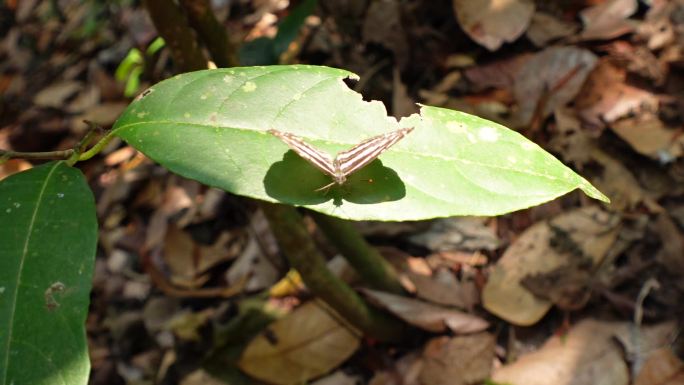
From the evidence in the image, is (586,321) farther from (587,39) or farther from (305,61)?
(305,61)

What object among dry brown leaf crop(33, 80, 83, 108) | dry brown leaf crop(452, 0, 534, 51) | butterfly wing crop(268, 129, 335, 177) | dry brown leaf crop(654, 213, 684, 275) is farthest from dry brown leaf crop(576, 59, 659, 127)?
dry brown leaf crop(33, 80, 83, 108)

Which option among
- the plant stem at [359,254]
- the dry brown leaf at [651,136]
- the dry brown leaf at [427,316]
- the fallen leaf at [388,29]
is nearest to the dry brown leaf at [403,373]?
the dry brown leaf at [427,316]

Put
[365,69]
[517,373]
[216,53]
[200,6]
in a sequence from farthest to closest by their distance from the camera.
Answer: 1. [365,69]
2. [517,373]
3. [216,53]
4. [200,6]

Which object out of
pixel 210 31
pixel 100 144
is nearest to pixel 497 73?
pixel 210 31

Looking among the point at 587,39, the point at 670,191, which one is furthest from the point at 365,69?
the point at 670,191

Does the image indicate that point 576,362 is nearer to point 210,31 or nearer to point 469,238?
point 469,238

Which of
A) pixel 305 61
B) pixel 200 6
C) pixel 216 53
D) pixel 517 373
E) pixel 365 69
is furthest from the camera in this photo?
pixel 305 61

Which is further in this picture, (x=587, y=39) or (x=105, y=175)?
(x=105, y=175)

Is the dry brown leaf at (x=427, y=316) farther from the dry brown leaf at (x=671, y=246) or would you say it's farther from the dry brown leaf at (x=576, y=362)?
the dry brown leaf at (x=671, y=246)
